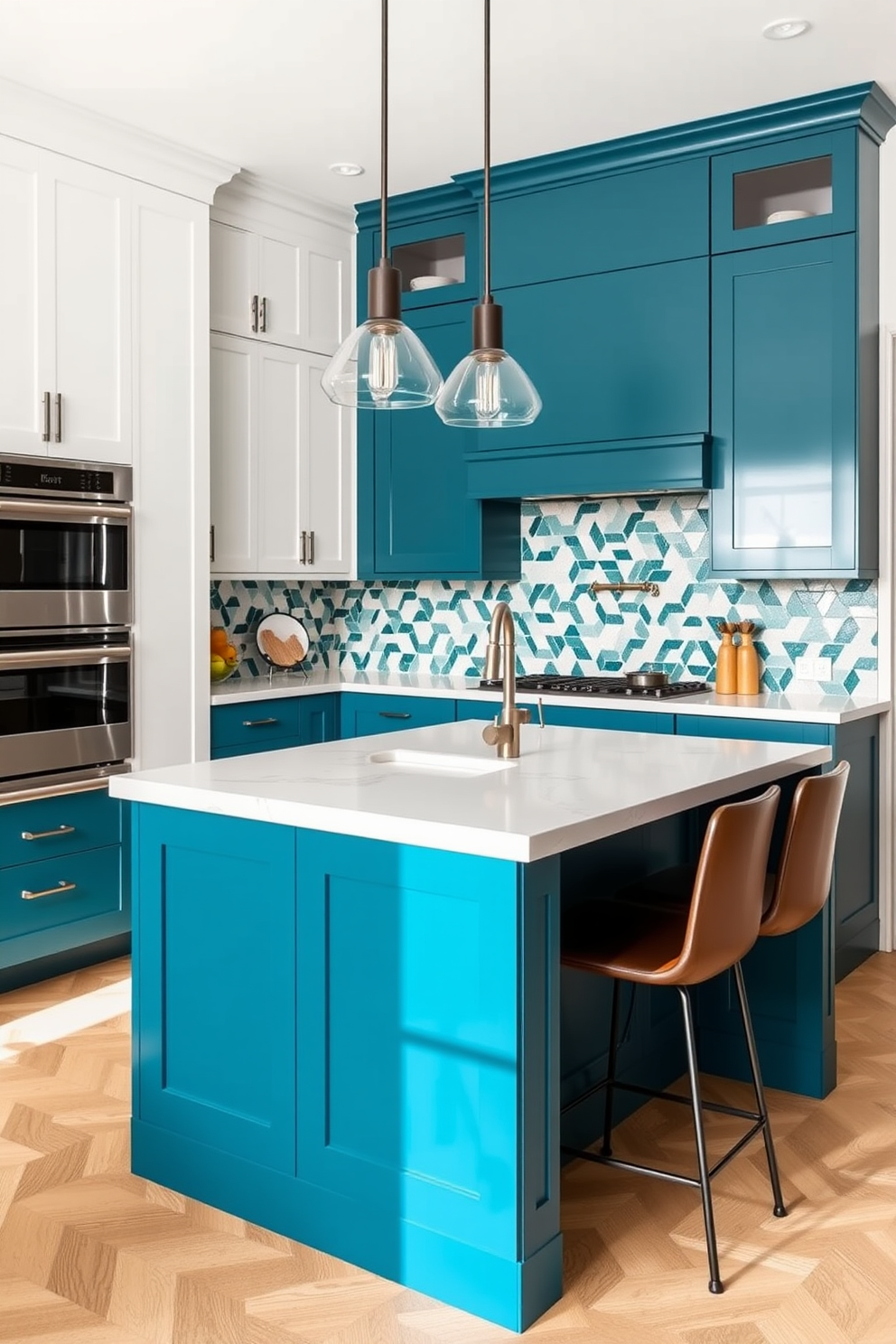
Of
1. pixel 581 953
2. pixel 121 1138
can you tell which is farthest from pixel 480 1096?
pixel 121 1138

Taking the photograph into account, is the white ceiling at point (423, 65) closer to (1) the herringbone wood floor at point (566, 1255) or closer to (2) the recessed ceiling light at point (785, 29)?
(2) the recessed ceiling light at point (785, 29)

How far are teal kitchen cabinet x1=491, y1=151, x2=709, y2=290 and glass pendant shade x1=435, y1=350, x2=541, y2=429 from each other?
6.82 ft

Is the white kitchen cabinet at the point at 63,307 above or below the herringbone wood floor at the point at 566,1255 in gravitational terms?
above

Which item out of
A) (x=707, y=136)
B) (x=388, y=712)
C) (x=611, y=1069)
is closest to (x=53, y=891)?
(x=388, y=712)

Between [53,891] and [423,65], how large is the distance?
2.85 m

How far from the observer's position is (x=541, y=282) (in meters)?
4.59

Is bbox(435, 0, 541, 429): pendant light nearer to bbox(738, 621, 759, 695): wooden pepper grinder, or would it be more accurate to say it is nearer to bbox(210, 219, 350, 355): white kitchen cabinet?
bbox(738, 621, 759, 695): wooden pepper grinder

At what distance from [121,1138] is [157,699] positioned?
1787 millimetres

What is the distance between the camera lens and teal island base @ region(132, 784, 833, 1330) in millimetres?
2039

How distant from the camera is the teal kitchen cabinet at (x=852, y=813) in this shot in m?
3.78

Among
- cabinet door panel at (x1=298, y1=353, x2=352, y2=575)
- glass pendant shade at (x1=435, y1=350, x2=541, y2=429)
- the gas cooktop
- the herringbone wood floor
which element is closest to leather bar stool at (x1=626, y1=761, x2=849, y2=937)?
the herringbone wood floor

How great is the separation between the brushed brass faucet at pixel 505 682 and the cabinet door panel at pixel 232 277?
8.24 feet

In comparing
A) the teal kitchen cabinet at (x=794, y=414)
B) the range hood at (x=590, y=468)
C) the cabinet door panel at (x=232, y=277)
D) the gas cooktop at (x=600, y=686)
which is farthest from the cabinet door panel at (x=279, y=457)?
the teal kitchen cabinet at (x=794, y=414)

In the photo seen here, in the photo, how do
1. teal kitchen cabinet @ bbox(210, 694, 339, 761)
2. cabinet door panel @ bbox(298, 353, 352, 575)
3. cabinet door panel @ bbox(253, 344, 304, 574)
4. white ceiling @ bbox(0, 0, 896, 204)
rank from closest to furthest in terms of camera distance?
white ceiling @ bbox(0, 0, 896, 204) < teal kitchen cabinet @ bbox(210, 694, 339, 761) < cabinet door panel @ bbox(253, 344, 304, 574) < cabinet door panel @ bbox(298, 353, 352, 575)
